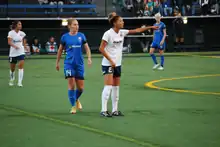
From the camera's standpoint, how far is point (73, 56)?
14.1 meters

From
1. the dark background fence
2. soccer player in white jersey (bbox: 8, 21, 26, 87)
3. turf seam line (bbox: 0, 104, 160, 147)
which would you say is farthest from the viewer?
the dark background fence

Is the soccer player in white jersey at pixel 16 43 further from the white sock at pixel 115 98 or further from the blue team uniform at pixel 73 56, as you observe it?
the white sock at pixel 115 98

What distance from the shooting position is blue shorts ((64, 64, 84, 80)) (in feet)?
45.9

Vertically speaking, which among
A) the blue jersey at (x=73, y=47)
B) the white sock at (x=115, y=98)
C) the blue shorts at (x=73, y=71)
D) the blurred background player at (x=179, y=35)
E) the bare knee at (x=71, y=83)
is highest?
the blue jersey at (x=73, y=47)

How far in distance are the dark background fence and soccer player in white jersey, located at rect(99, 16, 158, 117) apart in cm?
2934

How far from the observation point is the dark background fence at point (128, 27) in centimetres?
4291

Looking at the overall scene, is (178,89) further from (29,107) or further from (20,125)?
(20,125)

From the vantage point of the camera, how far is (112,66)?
13359mm

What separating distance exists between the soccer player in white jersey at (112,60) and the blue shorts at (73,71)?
84 centimetres

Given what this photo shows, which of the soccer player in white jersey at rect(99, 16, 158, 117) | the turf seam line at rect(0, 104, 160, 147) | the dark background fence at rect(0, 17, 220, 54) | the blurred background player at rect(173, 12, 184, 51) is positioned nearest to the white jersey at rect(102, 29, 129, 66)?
the soccer player in white jersey at rect(99, 16, 158, 117)

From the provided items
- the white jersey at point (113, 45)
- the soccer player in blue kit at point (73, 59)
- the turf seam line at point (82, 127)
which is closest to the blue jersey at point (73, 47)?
the soccer player in blue kit at point (73, 59)

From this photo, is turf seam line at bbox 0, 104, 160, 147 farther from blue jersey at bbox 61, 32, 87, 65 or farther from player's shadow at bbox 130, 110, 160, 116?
player's shadow at bbox 130, 110, 160, 116

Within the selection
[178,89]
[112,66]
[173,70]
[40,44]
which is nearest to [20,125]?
[112,66]

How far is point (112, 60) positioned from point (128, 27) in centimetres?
3053
